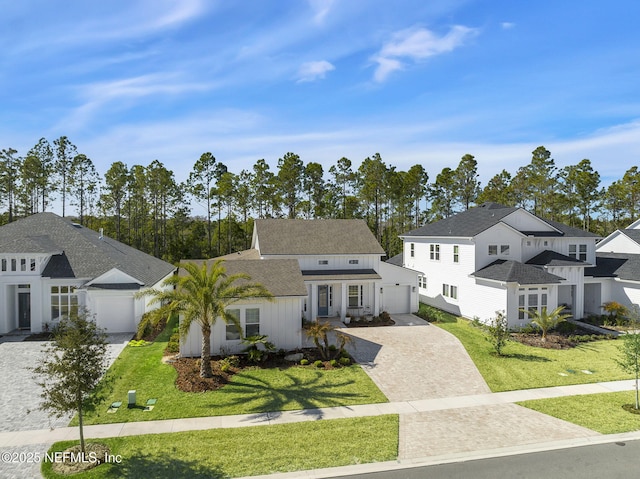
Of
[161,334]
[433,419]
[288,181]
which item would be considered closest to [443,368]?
[433,419]

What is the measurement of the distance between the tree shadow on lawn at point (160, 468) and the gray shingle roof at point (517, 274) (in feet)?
68.0

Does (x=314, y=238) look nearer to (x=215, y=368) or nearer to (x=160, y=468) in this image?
(x=215, y=368)

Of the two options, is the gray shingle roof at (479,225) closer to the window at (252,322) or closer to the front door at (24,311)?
the window at (252,322)

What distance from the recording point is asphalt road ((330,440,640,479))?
10.1 m

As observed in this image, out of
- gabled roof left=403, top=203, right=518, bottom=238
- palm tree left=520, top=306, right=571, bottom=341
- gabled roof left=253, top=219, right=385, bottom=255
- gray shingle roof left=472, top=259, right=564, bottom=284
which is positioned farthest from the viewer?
gabled roof left=403, top=203, right=518, bottom=238

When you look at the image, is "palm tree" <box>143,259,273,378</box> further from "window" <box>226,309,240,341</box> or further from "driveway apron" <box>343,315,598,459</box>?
"driveway apron" <box>343,315,598,459</box>

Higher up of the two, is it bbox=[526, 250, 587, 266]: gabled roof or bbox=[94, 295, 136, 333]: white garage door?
bbox=[526, 250, 587, 266]: gabled roof

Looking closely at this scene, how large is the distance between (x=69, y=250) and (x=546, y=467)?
27878mm

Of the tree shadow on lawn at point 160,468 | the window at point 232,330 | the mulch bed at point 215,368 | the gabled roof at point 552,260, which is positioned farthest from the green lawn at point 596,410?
the gabled roof at point 552,260

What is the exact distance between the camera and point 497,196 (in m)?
54.5

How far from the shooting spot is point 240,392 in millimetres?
15133

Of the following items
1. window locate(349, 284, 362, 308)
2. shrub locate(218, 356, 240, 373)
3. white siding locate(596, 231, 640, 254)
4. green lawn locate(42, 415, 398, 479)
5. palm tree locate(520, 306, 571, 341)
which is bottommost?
green lawn locate(42, 415, 398, 479)

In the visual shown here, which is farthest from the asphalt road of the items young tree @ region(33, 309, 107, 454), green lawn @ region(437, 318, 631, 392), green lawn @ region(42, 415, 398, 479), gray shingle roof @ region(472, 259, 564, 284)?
gray shingle roof @ region(472, 259, 564, 284)

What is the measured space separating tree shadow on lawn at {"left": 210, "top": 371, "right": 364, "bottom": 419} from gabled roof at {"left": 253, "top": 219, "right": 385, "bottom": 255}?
12976 millimetres
